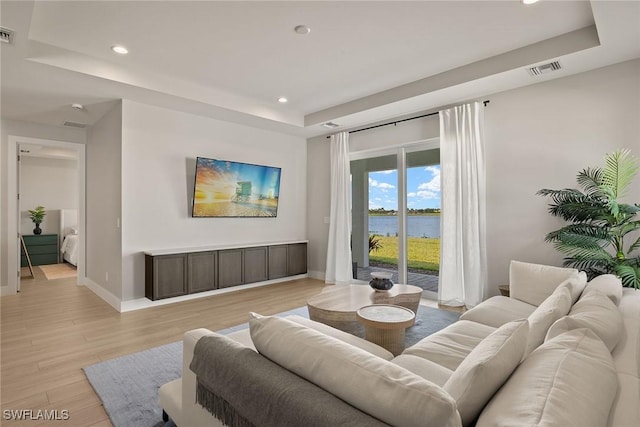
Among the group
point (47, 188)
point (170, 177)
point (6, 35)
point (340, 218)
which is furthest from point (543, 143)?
point (47, 188)

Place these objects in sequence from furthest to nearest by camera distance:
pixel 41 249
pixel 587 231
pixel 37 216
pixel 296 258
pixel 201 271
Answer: pixel 37 216
pixel 41 249
pixel 296 258
pixel 201 271
pixel 587 231

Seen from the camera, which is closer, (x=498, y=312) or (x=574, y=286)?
(x=574, y=286)

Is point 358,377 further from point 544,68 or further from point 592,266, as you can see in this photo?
point 544,68

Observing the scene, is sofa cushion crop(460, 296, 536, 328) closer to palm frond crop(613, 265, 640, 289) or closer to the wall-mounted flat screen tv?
palm frond crop(613, 265, 640, 289)

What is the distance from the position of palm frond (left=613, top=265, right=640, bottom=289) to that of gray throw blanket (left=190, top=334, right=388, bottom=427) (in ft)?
10.0

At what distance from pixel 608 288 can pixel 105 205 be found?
18.9 feet

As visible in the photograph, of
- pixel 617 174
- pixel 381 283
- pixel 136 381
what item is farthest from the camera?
pixel 381 283

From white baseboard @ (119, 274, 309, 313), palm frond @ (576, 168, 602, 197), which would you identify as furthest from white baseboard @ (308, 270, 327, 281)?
palm frond @ (576, 168, 602, 197)

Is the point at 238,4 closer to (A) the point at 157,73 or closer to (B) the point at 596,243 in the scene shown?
(A) the point at 157,73

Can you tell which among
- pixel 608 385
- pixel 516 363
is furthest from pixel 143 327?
pixel 608 385

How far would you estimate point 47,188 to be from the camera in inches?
320

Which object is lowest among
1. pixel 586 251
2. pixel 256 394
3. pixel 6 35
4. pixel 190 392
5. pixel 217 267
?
pixel 190 392

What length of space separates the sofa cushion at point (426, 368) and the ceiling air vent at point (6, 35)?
12.5ft

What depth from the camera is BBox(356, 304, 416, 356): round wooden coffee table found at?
8.02ft
